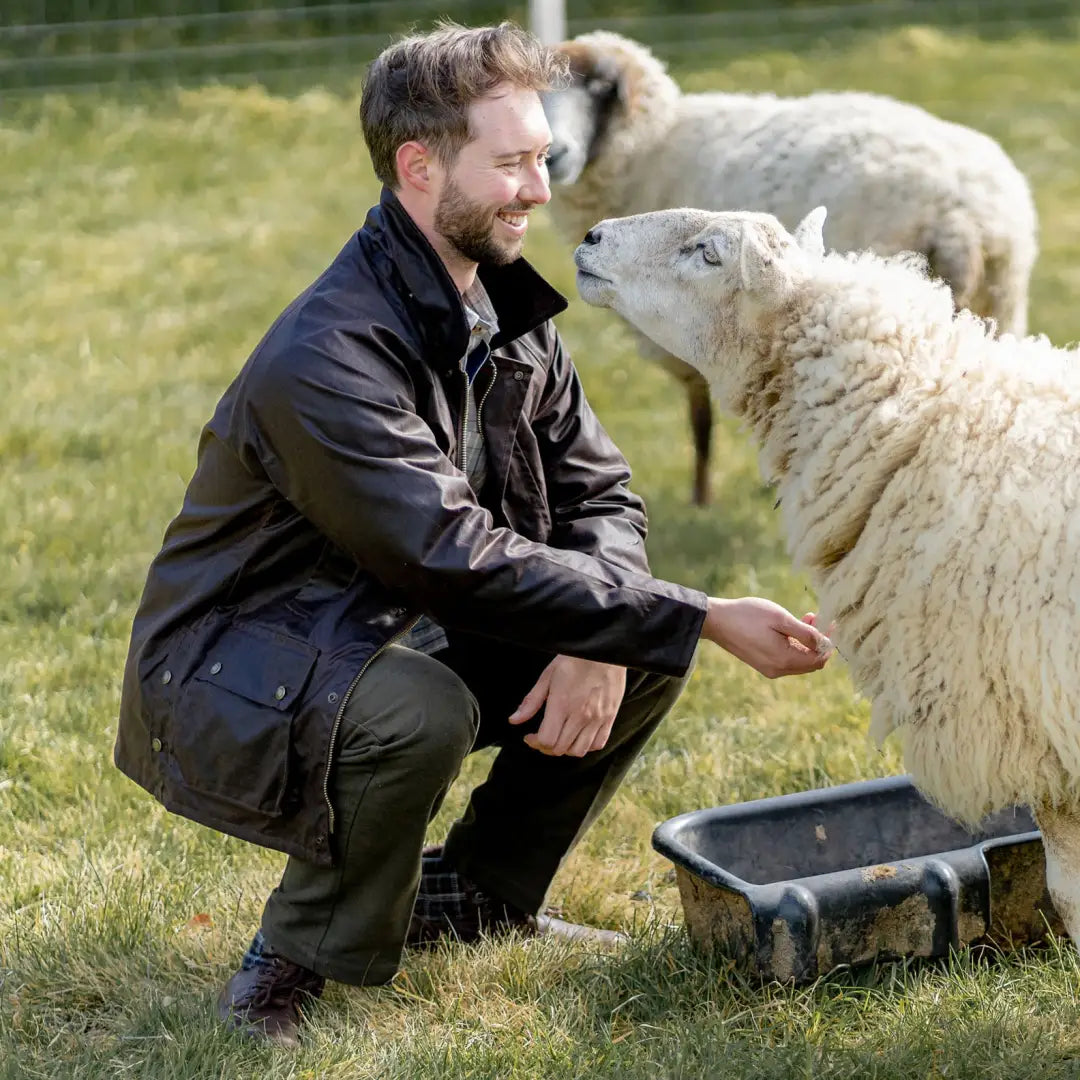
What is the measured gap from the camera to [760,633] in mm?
2387

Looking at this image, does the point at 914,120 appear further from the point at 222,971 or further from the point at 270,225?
the point at 270,225

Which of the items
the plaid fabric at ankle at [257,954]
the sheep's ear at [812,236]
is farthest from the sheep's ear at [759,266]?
the plaid fabric at ankle at [257,954]

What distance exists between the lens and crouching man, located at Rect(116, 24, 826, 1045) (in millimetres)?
2293

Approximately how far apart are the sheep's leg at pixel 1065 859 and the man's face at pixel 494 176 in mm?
1206

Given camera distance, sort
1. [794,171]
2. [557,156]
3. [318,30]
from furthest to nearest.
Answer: [318,30], [557,156], [794,171]

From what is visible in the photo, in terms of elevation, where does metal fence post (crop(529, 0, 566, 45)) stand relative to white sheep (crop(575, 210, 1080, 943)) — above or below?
above

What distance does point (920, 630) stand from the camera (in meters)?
2.36

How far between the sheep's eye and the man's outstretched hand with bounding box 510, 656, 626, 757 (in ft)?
2.15

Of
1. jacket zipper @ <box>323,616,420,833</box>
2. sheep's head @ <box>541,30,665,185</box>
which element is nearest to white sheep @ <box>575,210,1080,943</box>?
jacket zipper @ <box>323,616,420,833</box>

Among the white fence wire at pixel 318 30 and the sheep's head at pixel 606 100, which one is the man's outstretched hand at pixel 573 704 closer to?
the sheep's head at pixel 606 100

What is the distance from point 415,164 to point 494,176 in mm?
127

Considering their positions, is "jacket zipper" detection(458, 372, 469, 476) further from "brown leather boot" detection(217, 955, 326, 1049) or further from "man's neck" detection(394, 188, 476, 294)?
"brown leather boot" detection(217, 955, 326, 1049)

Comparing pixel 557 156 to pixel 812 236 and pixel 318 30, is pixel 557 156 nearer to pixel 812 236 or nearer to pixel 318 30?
pixel 812 236

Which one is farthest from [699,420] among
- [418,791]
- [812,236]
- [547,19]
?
[547,19]
